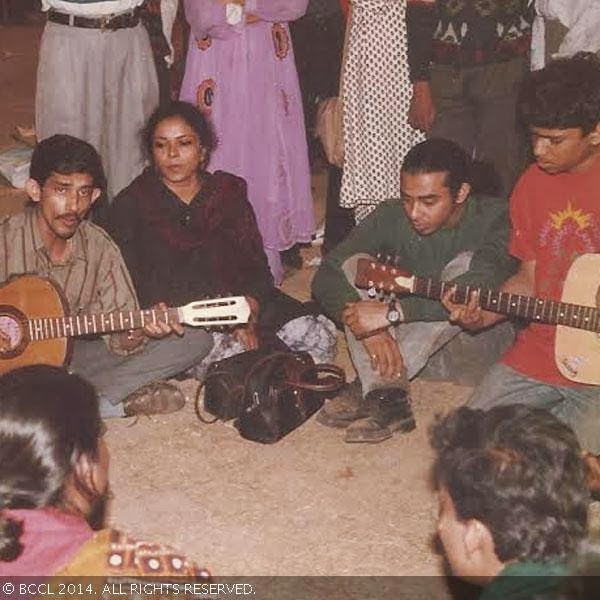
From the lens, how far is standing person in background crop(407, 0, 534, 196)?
600 centimetres

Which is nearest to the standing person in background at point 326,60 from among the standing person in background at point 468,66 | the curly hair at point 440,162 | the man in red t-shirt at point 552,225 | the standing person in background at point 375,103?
the standing person in background at point 375,103

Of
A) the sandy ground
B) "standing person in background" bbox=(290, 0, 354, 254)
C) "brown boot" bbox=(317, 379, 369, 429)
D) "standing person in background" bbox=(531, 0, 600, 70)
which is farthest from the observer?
"standing person in background" bbox=(290, 0, 354, 254)

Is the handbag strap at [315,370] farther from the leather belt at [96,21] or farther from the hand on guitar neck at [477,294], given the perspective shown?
the leather belt at [96,21]

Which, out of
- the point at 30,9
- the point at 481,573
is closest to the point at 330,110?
the point at 481,573

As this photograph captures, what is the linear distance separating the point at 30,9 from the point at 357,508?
38.4 feet

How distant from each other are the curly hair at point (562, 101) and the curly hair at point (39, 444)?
2.45 metres

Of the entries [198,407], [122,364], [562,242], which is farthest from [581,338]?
[122,364]

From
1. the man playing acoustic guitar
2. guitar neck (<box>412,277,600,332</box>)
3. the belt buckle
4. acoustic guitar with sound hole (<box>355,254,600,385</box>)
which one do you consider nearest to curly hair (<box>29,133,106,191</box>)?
the man playing acoustic guitar

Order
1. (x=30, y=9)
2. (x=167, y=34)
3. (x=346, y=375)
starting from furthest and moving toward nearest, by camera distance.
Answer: (x=30, y=9), (x=167, y=34), (x=346, y=375)

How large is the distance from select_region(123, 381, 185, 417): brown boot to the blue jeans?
1334mm

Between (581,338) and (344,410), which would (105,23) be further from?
(581,338)

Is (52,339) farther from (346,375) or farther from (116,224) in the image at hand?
(346,375)

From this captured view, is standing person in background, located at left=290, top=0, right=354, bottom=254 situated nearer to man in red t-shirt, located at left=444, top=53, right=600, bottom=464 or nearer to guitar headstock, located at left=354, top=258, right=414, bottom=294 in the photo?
guitar headstock, located at left=354, top=258, right=414, bottom=294

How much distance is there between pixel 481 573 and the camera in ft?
9.43
